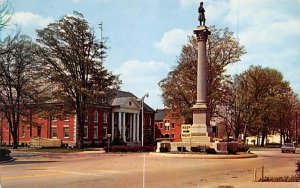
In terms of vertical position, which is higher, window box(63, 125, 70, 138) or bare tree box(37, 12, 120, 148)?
bare tree box(37, 12, 120, 148)

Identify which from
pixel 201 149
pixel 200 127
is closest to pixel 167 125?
pixel 200 127

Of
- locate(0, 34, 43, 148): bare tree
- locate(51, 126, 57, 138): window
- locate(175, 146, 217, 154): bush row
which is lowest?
locate(175, 146, 217, 154): bush row

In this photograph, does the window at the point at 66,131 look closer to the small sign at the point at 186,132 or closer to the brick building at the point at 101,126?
the brick building at the point at 101,126

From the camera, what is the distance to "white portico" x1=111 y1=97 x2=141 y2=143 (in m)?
67.1

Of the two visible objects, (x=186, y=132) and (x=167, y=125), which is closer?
(x=186, y=132)

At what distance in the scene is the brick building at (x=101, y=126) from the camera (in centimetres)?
5784

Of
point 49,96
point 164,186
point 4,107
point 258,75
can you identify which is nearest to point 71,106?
point 49,96

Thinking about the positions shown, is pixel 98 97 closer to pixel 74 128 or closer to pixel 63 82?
pixel 63 82

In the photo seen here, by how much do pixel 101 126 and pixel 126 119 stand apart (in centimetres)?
805

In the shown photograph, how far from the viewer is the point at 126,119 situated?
233ft

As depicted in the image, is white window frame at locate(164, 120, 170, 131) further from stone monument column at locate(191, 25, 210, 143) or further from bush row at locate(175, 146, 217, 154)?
bush row at locate(175, 146, 217, 154)

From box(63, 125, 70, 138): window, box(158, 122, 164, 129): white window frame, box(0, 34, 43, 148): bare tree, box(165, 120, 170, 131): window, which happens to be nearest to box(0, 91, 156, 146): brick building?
box(63, 125, 70, 138): window

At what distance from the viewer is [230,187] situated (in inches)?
456

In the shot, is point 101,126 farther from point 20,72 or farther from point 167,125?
point 20,72
